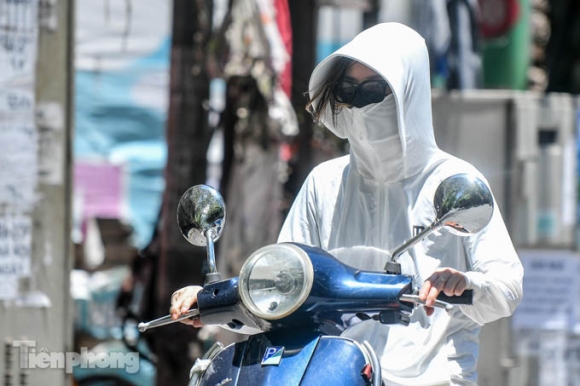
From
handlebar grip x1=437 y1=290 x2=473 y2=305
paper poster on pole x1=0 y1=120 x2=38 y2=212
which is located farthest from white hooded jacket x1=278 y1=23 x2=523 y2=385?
paper poster on pole x1=0 y1=120 x2=38 y2=212

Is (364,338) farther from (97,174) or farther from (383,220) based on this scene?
(97,174)

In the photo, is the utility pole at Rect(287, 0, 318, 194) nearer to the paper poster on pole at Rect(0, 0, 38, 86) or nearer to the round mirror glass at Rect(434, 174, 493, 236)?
the paper poster on pole at Rect(0, 0, 38, 86)

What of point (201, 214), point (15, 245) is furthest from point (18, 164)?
point (201, 214)

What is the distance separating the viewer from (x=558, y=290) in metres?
6.49

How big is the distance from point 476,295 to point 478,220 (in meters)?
0.23

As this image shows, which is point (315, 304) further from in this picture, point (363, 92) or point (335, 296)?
point (363, 92)

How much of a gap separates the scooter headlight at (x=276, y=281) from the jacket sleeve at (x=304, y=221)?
621 mm

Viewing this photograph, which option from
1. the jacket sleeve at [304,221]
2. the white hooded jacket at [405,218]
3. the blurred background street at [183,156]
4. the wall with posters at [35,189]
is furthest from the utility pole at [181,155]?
the white hooded jacket at [405,218]

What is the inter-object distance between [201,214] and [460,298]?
0.74m

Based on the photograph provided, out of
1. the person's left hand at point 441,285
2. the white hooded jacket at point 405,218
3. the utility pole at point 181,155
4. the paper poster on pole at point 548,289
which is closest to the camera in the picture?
the person's left hand at point 441,285

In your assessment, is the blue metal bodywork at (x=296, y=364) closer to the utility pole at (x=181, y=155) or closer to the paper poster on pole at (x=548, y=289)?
the utility pole at (x=181, y=155)

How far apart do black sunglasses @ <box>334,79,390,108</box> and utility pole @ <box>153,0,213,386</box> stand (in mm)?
2990

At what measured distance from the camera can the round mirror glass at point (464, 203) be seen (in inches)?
104

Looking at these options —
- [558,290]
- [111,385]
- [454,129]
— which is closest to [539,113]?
[454,129]
